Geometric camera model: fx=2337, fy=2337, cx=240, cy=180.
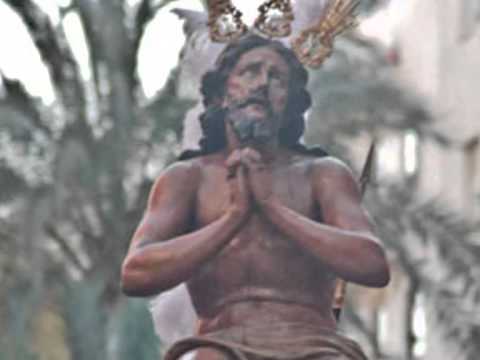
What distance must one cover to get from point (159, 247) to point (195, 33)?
132 cm

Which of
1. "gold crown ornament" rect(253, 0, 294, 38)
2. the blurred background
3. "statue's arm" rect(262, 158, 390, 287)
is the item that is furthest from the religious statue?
the blurred background

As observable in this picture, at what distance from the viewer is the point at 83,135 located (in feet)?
75.0

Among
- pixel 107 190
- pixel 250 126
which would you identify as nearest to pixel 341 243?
pixel 250 126

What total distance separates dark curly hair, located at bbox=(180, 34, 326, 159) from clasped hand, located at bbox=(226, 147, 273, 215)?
0.41 meters

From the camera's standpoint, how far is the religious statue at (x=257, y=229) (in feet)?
31.6

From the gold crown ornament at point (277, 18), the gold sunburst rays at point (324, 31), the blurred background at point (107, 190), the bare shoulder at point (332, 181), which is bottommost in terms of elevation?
the blurred background at point (107, 190)

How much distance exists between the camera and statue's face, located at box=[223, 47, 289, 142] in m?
9.95

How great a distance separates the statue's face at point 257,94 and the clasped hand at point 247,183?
0.21 metres

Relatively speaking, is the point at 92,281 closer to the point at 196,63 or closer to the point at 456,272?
the point at 456,272

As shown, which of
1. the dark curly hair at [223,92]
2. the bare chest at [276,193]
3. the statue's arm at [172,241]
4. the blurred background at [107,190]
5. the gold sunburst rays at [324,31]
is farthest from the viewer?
the blurred background at [107,190]

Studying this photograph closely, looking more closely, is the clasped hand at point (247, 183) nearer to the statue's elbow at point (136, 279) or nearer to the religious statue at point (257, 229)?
the religious statue at point (257, 229)

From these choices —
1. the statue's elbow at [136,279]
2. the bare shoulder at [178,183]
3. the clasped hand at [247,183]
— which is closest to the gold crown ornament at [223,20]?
the bare shoulder at [178,183]

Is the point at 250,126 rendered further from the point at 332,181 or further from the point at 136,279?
the point at 136,279

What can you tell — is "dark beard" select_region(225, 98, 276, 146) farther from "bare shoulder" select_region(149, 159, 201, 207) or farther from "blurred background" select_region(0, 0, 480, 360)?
"blurred background" select_region(0, 0, 480, 360)
